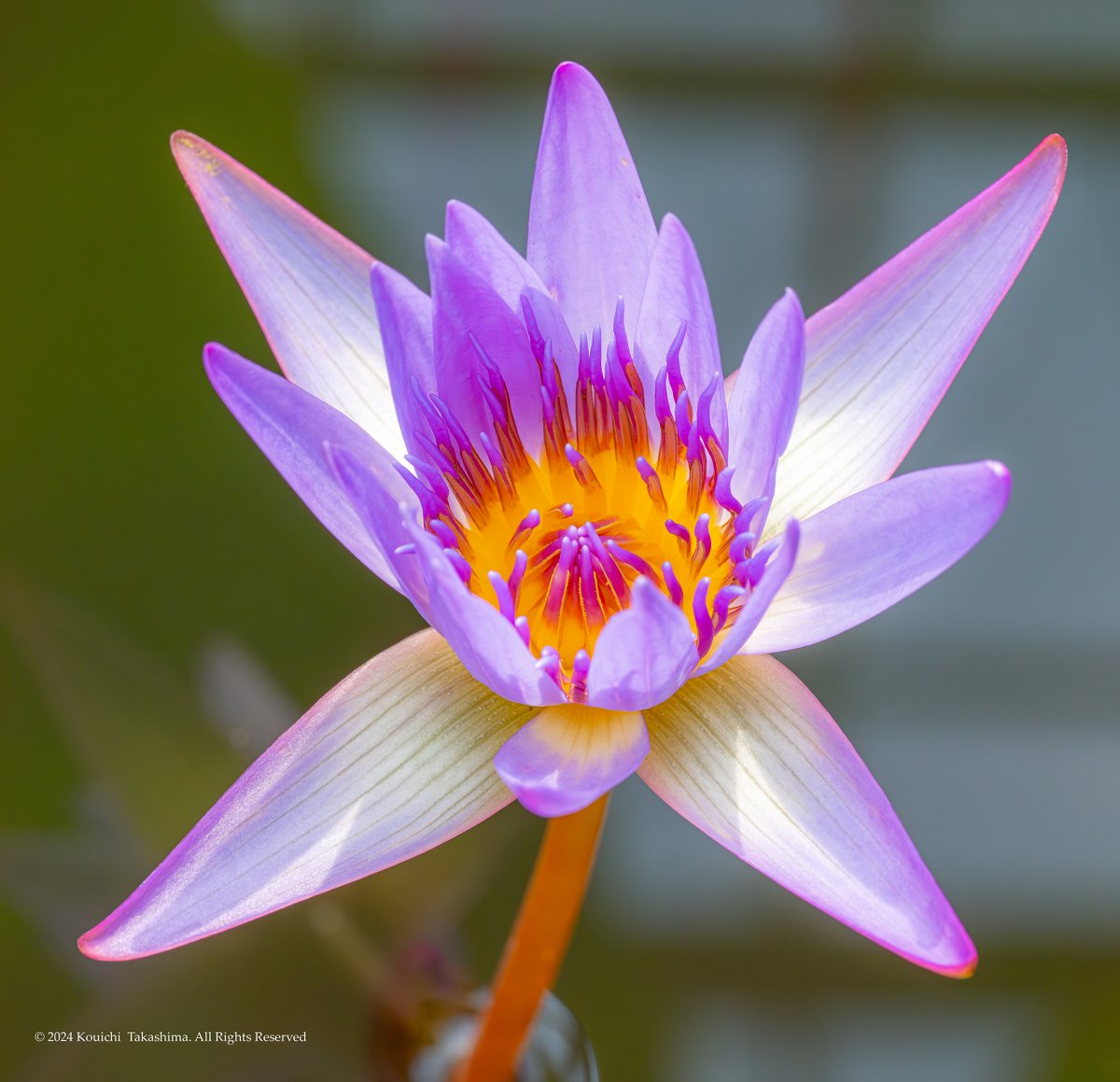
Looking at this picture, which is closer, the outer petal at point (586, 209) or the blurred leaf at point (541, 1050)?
the outer petal at point (586, 209)

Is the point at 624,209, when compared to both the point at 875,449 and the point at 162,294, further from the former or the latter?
the point at 162,294

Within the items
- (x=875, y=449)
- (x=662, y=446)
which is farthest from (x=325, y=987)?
(x=875, y=449)

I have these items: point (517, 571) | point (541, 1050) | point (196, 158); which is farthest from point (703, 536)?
point (541, 1050)

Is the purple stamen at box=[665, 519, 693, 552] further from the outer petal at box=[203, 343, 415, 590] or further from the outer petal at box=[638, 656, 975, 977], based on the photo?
the outer petal at box=[203, 343, 415, 590]

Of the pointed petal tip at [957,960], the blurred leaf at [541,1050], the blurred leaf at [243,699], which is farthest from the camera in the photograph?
the blurred leaf at [243,699]

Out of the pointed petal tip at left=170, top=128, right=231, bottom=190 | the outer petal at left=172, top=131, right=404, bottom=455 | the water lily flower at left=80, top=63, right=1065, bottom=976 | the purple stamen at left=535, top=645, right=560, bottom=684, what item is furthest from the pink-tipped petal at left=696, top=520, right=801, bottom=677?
the pointed petal tip at left=170, top=128, right=231, bottom=190

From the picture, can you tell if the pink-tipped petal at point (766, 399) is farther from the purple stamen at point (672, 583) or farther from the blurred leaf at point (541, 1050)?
the blurred leaf at point (541, 1050)

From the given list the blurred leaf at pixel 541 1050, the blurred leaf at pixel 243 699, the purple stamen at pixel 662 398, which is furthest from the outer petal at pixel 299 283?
the blurred leaf at pixel 541 1050

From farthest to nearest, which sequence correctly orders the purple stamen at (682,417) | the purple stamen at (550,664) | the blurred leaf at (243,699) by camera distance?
1. the blurred leaf at (243,699)
2. the purple stamen at (682,417)
3. the purple stamen at (550,664)
